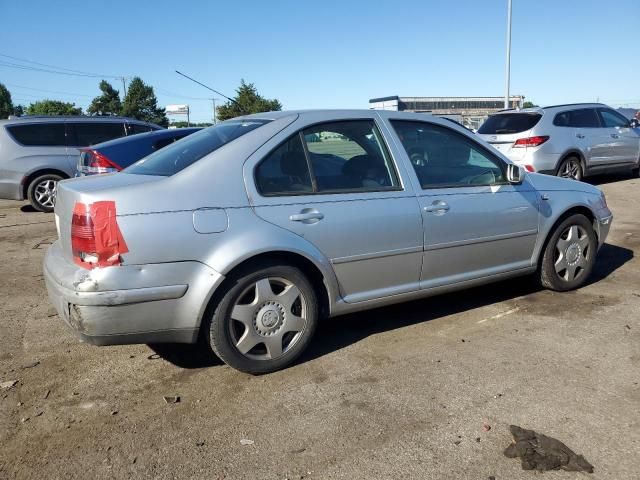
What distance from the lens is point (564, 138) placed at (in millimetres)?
9781

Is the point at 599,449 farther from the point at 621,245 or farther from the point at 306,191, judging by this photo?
the point at 621,245

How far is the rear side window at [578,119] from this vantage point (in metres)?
→ 9.86

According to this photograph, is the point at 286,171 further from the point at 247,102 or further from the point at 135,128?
the point at 247,102

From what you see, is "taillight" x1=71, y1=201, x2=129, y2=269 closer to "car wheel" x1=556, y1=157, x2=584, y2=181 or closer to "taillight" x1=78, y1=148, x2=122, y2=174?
"taillight" x1=78, y1=148, x2=122, y2=174

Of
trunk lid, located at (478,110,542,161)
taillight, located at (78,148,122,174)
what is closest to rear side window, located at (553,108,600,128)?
trunk lid, located at (478,110,542,161)

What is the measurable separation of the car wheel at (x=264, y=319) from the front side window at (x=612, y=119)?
31.7 ft

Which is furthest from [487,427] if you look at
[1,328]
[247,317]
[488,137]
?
[488,137]

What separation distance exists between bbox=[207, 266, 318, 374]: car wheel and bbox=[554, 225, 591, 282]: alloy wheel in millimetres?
2358

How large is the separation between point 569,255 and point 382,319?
1.75 m

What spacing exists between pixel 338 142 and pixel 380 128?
0.31 metres

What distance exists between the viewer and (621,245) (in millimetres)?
6383

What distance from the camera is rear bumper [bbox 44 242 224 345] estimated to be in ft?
9.34

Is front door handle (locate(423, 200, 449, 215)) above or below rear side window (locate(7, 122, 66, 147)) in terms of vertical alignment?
below

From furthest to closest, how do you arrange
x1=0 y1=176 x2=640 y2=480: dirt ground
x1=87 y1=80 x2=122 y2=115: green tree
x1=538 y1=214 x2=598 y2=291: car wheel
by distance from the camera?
1. x1=87 y1=80 x2=122 y2=115: green tree
2. x1=538 y1=214 x2=598 y2=291: car wheel
3. x1=0 y1=176 x2=640 y2=480: dirt ground
